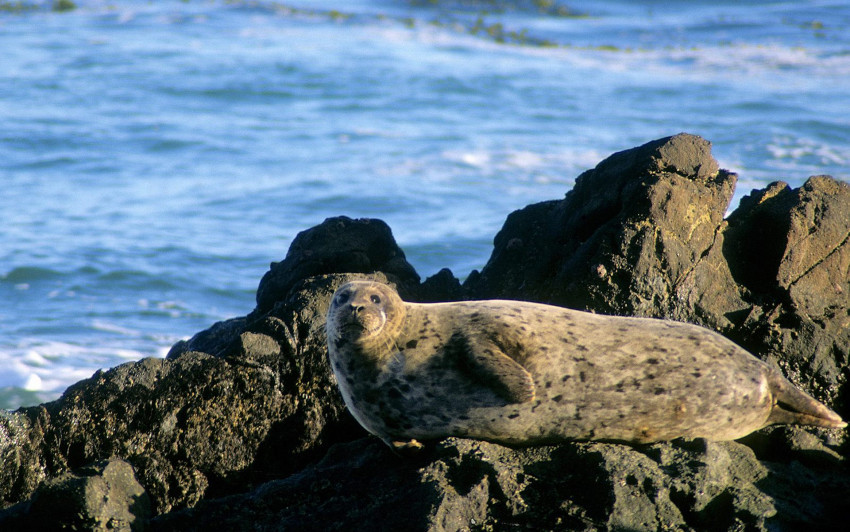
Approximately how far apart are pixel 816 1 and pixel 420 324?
24.0 meters

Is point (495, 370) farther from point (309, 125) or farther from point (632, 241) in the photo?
point (309, 125)

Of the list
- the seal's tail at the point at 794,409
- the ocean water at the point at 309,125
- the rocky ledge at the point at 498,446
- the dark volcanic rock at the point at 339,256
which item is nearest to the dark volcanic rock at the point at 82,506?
the rocky ledge at the point at 498,446

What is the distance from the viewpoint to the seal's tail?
462 centimetres

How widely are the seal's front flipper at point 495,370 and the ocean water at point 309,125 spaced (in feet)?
15.4

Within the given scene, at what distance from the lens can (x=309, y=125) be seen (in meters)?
17.7

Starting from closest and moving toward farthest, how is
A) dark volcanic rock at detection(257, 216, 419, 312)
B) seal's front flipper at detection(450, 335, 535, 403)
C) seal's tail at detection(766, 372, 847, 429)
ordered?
seal's front flipper at detection(450, 335, 535, 403) → seal's tail at detection(766, 372, 847, 429) → dark volcanic rock at detection(257, 216, 419, 312)

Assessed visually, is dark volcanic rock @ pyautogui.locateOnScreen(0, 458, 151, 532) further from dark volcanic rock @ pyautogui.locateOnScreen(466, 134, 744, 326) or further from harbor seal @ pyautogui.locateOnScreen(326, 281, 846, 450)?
dark volcanic rock @ pyautogui.locateOnScreen(466, 134, 744, 326)

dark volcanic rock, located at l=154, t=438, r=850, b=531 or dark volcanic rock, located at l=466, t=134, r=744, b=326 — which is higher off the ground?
dark volcanic rock, located at l=466, t=134, r=744, b=326

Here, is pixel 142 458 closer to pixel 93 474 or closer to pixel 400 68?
pixel 93 474

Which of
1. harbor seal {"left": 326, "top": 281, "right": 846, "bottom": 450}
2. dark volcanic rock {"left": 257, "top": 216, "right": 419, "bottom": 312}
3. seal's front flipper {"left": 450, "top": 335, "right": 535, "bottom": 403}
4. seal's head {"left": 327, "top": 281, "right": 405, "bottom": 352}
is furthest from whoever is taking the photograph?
dark volcanic rock {"left": 257, "top": 216, "right": 419, "bottom": 312}

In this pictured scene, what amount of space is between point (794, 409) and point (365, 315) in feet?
6.97

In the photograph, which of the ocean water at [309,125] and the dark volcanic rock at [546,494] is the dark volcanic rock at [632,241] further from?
the ocean water at [309,125]

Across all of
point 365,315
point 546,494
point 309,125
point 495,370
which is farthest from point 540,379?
point 309,125

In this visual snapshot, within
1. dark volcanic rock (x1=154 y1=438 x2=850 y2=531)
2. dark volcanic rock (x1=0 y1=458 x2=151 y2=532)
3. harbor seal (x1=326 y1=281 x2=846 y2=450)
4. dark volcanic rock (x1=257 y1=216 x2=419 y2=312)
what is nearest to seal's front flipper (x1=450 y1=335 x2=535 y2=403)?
harbor seal (x1=326 y1=281 x2=846 y2=450)
